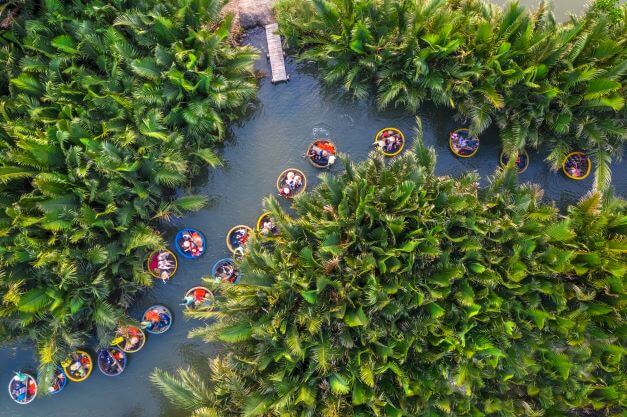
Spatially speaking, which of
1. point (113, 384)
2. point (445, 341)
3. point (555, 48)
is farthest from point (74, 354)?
point (555, 48)

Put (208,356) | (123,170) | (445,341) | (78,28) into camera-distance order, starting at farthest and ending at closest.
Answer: (208,356), (78,28), (123,170), (445,341)

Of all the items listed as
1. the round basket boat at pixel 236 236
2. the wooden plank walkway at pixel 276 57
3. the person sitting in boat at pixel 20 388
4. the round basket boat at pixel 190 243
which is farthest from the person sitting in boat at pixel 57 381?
the wooden plank walkway at pixel 276 57

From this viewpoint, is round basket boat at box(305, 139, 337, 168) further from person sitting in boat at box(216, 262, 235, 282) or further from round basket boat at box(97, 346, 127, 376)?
round basket boat at box(97, 346, 127, 376)

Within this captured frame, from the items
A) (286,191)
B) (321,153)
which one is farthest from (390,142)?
(286,191)

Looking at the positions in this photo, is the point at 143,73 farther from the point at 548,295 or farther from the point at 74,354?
the point at 548,295

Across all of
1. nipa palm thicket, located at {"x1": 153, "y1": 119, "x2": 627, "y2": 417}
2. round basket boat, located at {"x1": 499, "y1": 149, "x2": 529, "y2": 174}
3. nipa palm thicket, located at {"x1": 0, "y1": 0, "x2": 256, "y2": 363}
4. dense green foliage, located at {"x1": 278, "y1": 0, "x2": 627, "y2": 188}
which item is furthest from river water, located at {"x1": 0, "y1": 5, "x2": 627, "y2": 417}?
nipa palm thicket, located at {"x1": 153, "y1": 119, "x2": 627, "y2": 417}

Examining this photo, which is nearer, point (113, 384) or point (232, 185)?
point (113, 384)

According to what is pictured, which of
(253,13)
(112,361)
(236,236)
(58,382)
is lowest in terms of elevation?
(58,382)

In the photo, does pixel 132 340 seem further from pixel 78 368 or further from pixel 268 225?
pixel 268 225
